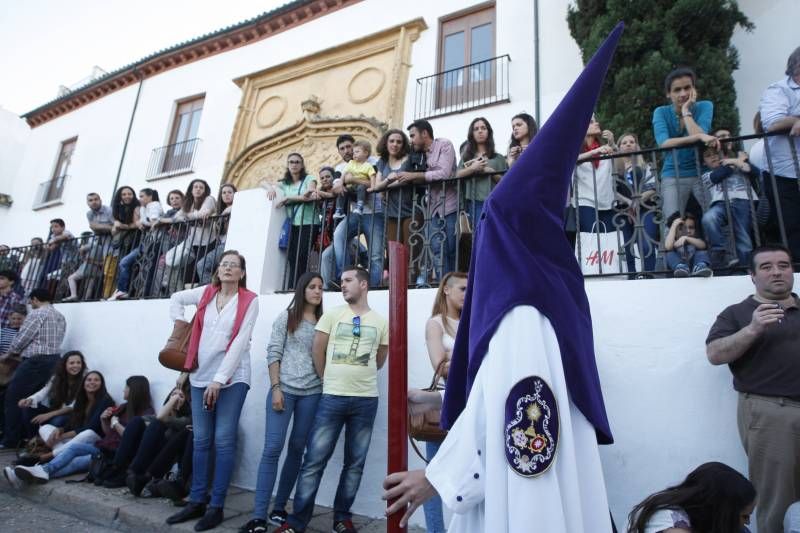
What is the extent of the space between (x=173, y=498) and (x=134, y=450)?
87 centimetres

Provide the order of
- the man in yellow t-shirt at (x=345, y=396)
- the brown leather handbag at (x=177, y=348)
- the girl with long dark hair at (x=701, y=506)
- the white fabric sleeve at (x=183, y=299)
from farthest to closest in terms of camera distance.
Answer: the white fabric sleeve at (x=183, y=299) → the brown leather handbag at (x=177, y=348) → the man in yellow t-shirt at (x=345, y=396) → the girl with long dark hair at (x=701, y=506)

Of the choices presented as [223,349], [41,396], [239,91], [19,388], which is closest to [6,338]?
[19,388]

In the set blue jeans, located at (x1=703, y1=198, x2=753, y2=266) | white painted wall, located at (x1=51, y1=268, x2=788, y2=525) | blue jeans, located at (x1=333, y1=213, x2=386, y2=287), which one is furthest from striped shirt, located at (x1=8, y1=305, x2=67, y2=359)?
blue jeans, located at (x1=703, y1=198, x2=753, y2=266)

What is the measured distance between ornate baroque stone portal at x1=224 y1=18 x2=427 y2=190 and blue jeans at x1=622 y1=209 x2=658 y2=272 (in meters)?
6.27

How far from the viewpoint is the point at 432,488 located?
130 cm

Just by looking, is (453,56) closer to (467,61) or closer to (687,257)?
(467,61)

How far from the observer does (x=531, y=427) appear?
1184 millimetres

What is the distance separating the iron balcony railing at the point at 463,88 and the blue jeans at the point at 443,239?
4.94 meters

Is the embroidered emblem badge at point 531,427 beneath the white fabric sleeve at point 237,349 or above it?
beneath

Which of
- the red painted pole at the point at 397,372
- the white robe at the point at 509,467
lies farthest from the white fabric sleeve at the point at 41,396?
the white robe at the point at 509,467

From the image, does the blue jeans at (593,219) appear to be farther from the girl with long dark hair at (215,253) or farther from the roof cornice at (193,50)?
the roof cornice at (193,50)

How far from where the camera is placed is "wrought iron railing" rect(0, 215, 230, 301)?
6184 mm

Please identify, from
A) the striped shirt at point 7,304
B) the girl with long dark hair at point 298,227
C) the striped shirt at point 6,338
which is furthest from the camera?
the striped shirt at point 7,304

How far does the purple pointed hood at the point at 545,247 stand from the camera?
1294 millimetres
